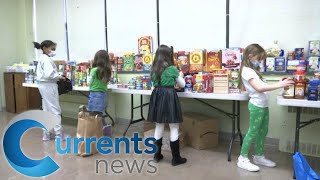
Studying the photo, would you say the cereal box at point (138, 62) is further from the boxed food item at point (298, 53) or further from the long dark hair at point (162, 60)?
the boxed food item at point (298, 53)

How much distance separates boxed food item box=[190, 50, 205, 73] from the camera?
3.84 meters

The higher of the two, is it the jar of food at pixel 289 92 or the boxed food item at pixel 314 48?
the boxed food item at pixel 314 48

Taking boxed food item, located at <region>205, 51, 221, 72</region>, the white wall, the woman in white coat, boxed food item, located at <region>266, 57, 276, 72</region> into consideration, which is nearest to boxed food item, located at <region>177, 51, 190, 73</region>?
boxed food item, located at <region>205, 51, 221, 72</region>

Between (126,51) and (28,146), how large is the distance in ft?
7.07

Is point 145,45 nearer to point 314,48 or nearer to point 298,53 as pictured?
point 298,53

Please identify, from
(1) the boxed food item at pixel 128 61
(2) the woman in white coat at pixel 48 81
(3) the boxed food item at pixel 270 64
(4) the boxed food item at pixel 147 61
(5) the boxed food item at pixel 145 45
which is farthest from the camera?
(1) the boxed food item at pixel 128 61

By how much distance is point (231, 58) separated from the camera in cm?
365

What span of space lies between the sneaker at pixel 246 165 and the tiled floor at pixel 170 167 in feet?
0.18

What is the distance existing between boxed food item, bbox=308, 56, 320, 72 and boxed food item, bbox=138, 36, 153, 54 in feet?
7.54

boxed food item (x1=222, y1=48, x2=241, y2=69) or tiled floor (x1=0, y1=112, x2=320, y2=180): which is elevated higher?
boxed food item (x1=222, y1=48, x2=241, y2=69)

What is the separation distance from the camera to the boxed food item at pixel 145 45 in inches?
178

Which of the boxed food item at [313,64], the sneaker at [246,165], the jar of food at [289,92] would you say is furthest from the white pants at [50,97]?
the boxed food item at [313,64]

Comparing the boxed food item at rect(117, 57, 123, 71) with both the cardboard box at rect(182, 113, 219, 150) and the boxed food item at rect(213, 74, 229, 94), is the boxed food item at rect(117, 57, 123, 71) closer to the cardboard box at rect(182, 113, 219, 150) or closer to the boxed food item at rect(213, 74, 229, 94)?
the cardboard box at rect(182, 113, 219, 150)

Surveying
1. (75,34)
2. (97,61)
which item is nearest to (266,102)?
(97,61)
